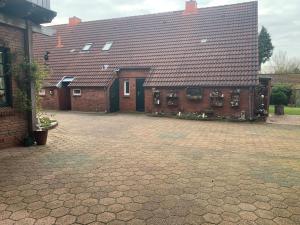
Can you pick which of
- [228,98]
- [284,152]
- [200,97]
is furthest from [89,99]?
[284,152]

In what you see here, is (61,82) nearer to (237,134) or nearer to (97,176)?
(237,134)

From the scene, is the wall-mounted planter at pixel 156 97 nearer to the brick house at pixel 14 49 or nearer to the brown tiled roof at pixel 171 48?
the brown tiled roof at pixel 171 48

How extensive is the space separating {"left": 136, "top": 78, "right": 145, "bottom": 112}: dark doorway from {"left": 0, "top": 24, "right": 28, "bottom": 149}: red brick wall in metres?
11.3

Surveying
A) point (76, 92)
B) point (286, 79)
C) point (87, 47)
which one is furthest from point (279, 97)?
point (76, 92)

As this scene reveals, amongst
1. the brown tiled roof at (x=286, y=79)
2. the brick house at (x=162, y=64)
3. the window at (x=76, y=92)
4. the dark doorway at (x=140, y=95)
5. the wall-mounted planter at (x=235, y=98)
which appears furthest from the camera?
the brown tiled roof at (x=286, y=79)

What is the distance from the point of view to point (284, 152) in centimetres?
788

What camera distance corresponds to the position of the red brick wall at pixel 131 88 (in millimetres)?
18984

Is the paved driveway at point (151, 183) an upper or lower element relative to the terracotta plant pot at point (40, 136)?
lower

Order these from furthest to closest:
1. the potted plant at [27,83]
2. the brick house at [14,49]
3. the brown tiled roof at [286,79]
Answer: the brown tiled roof at [286,79], the potted plant at [27,83], the brick house at [14,49]

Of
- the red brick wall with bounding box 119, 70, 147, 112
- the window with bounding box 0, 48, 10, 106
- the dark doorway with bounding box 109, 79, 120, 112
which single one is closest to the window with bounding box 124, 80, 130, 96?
the red brick wall with bounding box 119, 70, 147, 112

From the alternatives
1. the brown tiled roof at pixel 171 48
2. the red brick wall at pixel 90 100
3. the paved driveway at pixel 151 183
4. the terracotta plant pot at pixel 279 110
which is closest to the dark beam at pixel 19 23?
the paved driveway at pixel 151 183

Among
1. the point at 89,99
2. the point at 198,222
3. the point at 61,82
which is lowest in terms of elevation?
the point at 198,222

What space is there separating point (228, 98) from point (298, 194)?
1149 cm

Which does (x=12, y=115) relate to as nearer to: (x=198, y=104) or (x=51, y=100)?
(x=198, y=104)
